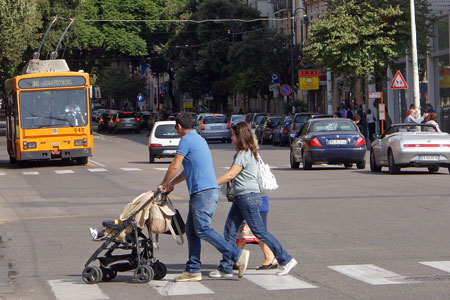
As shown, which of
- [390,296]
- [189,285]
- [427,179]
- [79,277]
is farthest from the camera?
[427,179]

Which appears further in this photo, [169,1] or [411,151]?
[169,1]

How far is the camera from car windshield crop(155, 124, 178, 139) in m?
33.7

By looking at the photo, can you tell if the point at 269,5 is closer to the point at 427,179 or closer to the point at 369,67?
the point at 369,67

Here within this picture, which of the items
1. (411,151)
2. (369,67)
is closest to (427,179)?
(411,151)

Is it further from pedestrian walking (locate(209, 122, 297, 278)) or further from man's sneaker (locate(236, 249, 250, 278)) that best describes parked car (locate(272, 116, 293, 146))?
man's sneaker (locate(236, 249, 250, 278))

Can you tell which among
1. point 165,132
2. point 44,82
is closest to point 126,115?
point 165,132

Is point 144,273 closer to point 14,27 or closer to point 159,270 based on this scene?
point 159,270

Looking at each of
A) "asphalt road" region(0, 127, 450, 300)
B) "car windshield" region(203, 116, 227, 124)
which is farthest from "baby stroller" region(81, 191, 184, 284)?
"car windshield" region(203, 116, 227, 124)

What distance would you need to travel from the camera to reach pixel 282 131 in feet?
152

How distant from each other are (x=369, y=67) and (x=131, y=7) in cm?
3224

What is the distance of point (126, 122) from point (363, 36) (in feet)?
117

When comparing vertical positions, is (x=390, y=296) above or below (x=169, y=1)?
below

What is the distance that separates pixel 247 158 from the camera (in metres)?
9.53

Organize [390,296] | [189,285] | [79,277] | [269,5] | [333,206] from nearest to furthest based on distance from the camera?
[390,296], [189,285], [79,277], [333,206], [269,5]
